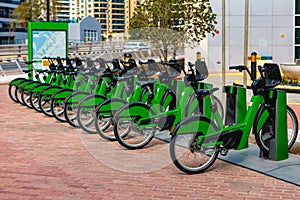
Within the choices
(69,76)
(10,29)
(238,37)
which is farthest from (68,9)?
(69,76)

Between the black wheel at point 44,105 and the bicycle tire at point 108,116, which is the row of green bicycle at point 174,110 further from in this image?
the black wheel at point 44,105

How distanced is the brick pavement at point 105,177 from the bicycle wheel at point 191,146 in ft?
0.42

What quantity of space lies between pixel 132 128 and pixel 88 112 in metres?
1.35

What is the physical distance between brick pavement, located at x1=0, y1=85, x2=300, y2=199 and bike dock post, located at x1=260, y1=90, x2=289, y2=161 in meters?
0.54

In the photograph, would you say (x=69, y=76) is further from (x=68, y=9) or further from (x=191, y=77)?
(x=68, y=9)

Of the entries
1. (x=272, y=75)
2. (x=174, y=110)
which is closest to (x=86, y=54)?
(x=174, y=110)

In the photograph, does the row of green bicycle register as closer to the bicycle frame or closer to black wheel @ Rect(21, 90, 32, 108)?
the bicycle frame

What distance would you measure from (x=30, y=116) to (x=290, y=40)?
17.3m

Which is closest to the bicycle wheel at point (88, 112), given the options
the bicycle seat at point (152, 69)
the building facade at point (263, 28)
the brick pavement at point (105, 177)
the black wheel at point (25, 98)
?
the brick pavement at point (105, 177)

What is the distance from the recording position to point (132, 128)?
7.61 meters

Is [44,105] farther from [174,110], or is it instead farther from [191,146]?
[191,146]

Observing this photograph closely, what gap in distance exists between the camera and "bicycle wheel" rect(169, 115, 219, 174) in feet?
19.9

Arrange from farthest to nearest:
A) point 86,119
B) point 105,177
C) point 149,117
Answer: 1. point 86,119
2. point 149,117
3. point 105,177

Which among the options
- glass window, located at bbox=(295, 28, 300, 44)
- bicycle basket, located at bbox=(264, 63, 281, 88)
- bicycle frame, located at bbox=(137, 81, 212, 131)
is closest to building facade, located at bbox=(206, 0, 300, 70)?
glass window, located at bbox=(295, 28, 300, 44)
